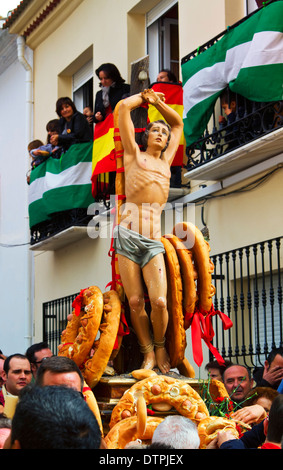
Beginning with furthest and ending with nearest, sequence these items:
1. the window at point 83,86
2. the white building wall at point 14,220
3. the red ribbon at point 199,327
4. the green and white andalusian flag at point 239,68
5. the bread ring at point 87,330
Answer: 1. the white building wall at point 14,220
2. the window at point 83,86
3. the green and white andalusian flag at point 239,68
4. the red ribbon at point 199,327
5. the bread ring at point 87,330

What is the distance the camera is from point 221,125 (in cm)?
967

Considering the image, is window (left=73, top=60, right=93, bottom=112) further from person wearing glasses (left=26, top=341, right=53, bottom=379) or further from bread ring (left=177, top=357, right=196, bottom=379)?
bread ring (left=177, top=357, right=196, bottom=379)

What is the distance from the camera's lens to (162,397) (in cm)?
538

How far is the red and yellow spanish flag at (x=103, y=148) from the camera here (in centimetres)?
1105

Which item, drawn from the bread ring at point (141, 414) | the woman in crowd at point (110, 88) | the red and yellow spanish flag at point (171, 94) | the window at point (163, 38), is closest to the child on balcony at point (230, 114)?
the red and yellow spanish flag at point (171, 94)

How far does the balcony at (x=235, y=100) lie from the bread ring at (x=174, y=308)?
9.21ft

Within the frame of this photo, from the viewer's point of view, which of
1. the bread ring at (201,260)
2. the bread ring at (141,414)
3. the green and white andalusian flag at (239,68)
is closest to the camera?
the bread ring at (141,414)

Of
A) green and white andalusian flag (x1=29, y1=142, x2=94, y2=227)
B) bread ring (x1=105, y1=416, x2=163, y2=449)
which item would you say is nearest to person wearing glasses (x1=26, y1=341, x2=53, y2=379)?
bread ring (x1=105, y1=416, x2=163, y2=449)

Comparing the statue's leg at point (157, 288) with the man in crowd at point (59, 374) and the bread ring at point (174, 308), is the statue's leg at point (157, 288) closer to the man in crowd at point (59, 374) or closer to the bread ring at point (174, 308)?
the bread ring at point (174, 308)

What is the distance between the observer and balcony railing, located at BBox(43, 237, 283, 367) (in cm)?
895

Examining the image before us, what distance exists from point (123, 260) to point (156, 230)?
35 cm

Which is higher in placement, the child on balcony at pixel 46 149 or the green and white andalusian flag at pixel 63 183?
the child on balcony at pixel 46 149

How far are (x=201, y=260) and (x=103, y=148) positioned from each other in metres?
5.81
